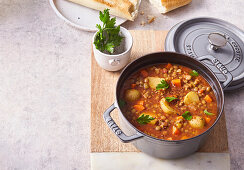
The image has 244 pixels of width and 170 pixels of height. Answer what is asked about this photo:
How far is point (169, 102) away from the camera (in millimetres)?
2566

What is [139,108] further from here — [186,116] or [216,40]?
[216,40]

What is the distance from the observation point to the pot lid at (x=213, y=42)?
2988mm

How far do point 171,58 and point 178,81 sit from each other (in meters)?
0.21

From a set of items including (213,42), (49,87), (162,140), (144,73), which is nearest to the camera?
(162,140)

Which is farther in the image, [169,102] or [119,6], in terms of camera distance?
[119,6]

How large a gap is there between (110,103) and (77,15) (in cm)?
117

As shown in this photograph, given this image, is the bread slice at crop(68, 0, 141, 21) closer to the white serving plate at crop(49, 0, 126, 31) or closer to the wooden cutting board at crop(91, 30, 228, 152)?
the white serving plate at crop(49, 0, 126, 31)

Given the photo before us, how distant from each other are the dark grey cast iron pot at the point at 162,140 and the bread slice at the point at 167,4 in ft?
3.15

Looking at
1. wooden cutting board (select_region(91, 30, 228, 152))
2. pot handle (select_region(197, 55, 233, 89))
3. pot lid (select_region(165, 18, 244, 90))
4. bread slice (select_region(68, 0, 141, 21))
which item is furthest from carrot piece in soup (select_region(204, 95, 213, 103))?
bread slice (select_region(68, 0, 141, 21))

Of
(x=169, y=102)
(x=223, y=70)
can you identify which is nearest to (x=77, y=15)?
(x=169, y=102)

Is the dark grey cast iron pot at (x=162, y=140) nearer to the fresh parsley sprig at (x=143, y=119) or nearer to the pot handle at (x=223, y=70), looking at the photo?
the pot handle at (x=223, y=70)

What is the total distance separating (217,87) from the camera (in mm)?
2557

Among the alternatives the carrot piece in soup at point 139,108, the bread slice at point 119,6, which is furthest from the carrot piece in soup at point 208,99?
the bread slice at point 119,6

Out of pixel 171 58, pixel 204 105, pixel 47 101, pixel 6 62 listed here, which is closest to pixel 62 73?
pixel 47 101
